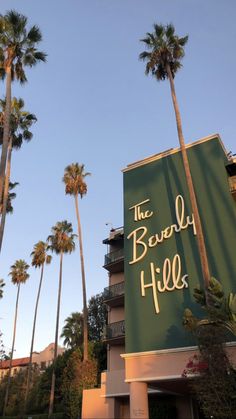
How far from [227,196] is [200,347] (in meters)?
7.86

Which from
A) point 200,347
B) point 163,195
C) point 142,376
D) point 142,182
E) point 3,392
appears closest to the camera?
point 200,347

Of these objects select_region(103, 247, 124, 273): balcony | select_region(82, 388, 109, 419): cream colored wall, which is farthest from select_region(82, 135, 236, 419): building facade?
select_region(103, 247, 124, 273): balcony

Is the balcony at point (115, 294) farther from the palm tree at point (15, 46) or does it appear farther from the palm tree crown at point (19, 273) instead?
the palm tree crown at point (19, 273)

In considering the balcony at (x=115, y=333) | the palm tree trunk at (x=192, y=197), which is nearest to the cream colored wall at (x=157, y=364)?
the palm tree trunk at (x=192, y=197)

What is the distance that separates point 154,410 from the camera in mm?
22625

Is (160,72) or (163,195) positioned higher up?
(160,72)

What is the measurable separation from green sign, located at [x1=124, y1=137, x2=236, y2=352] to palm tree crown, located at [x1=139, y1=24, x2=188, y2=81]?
18.4 ft

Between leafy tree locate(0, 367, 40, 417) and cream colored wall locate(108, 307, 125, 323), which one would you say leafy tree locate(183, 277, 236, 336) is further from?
leafy tree locate(0, 367, 40, 417)

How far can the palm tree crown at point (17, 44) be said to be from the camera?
70.3 ft

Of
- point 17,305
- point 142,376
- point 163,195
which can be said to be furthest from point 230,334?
point 17,305

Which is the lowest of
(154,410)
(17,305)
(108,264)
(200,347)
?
(154,410)

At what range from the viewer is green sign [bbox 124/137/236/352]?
1764cm

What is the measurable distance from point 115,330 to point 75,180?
18.5 metres

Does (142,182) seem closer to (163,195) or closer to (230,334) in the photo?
(163,195)
